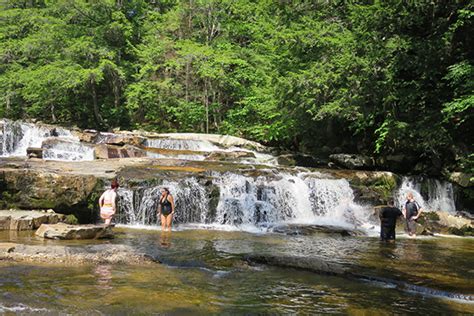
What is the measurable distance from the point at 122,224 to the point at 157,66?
74.6 feet

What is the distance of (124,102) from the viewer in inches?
1470

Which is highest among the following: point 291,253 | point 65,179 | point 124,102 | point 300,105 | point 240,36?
point 240,36

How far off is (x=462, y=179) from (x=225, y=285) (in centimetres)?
1597

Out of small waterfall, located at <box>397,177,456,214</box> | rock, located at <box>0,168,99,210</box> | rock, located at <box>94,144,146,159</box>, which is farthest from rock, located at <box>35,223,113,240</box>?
small waterfall, located at <box>397,177,456,214</box>

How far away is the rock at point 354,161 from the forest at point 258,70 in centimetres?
97

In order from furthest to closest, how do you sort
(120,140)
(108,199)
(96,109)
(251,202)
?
(96,109) → (120,140) → (251,202) → (108,199)

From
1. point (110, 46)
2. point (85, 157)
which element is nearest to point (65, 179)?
point (85, 157)

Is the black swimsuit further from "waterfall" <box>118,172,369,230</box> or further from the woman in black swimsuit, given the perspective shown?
"waterfall" <box>118,172,369,230</box>

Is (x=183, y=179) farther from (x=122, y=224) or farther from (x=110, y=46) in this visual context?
(x=110, y=46)

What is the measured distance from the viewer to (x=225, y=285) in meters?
7.14

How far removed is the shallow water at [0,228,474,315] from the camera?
5.89 m

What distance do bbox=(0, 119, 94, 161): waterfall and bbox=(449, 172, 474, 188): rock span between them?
1705cm

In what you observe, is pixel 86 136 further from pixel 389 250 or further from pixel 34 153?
Result: pixel 389 250

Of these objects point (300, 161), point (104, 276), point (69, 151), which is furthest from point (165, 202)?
point (300, 161)
